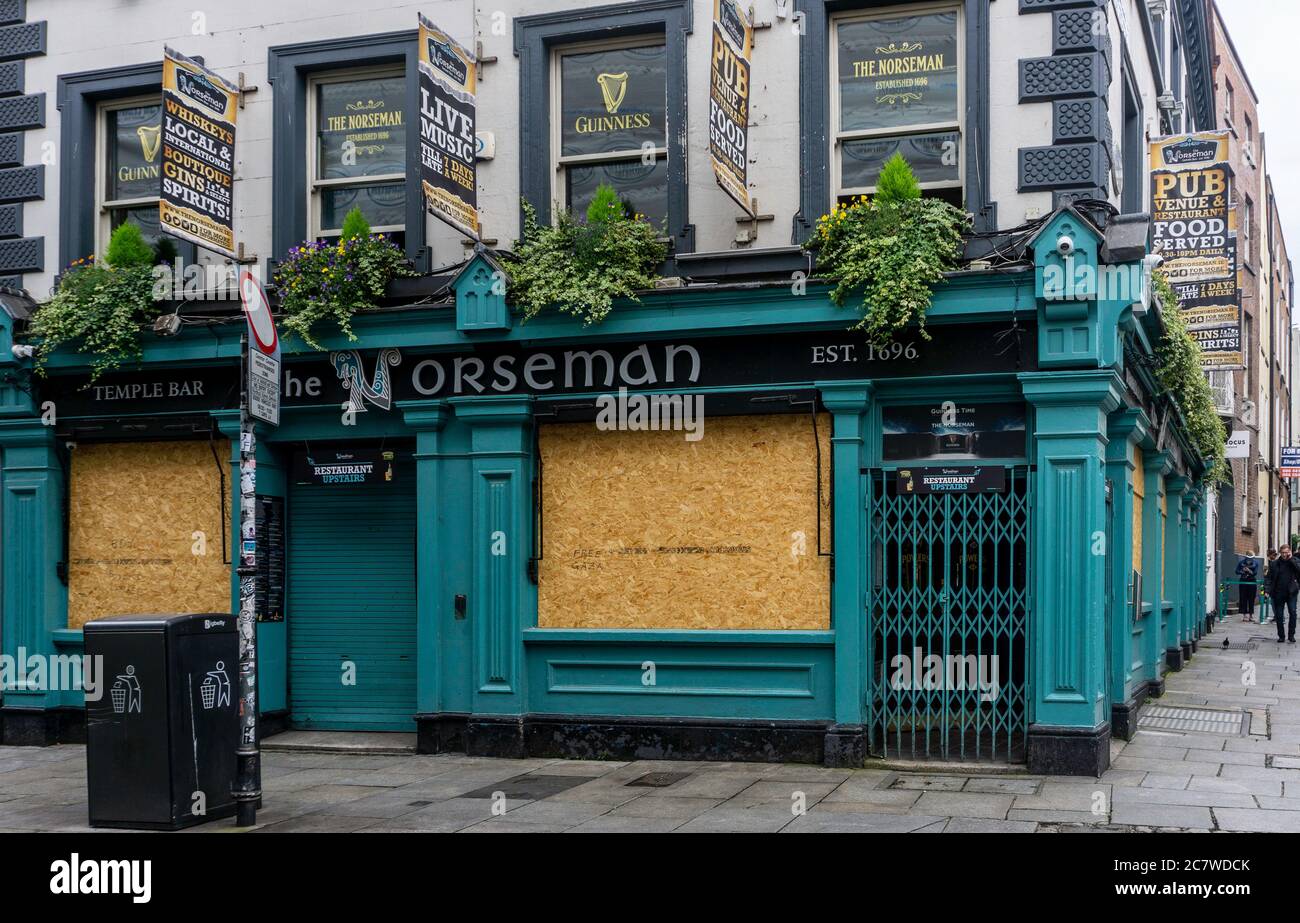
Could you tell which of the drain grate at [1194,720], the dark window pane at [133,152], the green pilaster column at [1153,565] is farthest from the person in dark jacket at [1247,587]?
the dark window pane at [133,152]

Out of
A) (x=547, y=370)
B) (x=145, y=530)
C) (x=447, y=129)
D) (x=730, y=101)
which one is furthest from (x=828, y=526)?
(x=145, y=530)

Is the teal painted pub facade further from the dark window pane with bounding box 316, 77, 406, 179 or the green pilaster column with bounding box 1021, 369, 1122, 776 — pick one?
the dark window pane with bounding box 316, 77, 406, 179

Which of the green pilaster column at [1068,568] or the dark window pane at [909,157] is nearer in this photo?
the green pilaster column at [1068,568]

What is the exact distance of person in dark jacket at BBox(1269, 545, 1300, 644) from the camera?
83.1 feet

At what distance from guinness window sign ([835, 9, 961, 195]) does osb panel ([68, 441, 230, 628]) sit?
6.63m

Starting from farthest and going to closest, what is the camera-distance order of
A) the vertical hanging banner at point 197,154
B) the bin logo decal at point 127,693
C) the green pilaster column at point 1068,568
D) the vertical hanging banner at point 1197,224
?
the vertical hanging banner at point 1197,224 < the vertical hanging banner at point 197,154 < the green pilaster column at point 1068,568 < the bin logo decal at point 127,693

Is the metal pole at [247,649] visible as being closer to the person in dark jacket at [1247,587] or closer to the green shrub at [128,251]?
the green shrub at [128,251]

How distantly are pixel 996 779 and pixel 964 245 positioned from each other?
4.29m

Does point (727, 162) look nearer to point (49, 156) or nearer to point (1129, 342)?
point (1129, 342)

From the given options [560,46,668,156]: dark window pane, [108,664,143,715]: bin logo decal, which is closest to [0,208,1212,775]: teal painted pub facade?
[560,46,668,156]: dark window pane

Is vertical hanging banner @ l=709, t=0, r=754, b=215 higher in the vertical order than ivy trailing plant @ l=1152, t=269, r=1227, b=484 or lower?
higher

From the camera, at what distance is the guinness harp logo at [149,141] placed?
46.5ft

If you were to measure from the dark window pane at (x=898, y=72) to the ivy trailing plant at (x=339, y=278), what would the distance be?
433 centimetres

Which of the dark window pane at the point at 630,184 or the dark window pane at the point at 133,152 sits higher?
the dark window pane at the point at 133,152
